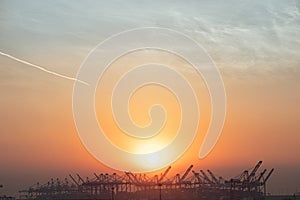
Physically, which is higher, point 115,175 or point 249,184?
point 115,175

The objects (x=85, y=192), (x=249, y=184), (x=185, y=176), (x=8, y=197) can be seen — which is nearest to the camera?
(x=249, y=184)

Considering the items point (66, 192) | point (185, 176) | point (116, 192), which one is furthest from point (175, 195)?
point (66, 192)

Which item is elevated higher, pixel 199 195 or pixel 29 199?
pixel 29 199

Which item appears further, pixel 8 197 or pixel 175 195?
pixel 8 197

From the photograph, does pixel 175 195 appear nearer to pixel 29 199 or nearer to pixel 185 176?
pixel 185 176

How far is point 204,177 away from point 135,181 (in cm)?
1781

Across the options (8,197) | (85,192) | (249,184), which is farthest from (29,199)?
(249,184)

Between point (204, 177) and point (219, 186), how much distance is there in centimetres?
893

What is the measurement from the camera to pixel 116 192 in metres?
167

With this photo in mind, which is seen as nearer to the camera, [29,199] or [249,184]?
[249,184]

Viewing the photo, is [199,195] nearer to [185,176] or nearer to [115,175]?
[185,176]

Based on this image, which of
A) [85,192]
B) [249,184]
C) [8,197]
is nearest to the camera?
[249,184]

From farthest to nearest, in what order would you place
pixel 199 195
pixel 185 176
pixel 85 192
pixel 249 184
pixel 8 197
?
pixel 8 197 < pixel 85 192 < pixel 185 176 < pixel 199 195 < pixel 249 184

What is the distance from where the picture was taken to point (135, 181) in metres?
161
